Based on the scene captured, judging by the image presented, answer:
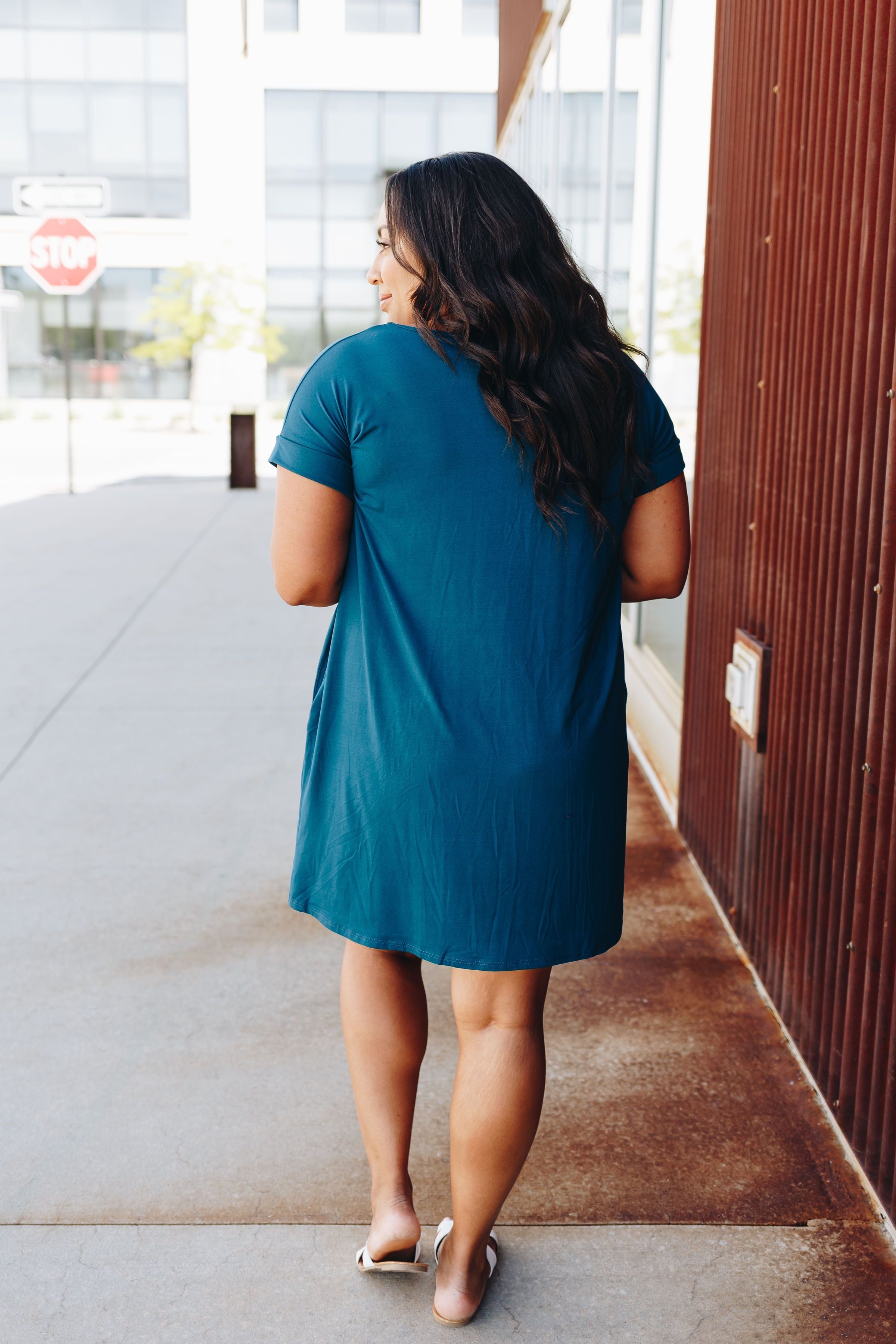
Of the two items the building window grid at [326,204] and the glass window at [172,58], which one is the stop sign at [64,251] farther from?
the glass window at [172,58]

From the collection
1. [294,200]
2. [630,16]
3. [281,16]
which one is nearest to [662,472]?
[630,16]

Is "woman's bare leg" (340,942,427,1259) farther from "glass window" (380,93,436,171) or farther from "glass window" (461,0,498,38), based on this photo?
"glass window" (461,0,498,38)

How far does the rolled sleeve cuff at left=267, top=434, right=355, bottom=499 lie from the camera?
1.88m

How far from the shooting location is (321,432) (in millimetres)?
1870

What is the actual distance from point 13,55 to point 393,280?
1588 inches

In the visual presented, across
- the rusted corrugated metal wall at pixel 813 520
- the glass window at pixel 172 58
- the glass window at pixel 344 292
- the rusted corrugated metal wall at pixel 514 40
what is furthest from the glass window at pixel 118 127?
the rusted corrugated metal wall at pixel 813 520

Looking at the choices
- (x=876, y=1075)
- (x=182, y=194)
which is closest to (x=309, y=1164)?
(x=876, y=1075)

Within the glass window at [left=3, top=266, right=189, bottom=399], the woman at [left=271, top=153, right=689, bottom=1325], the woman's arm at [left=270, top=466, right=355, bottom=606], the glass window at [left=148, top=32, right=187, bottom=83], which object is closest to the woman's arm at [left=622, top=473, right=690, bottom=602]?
the woman at [left=271, top=153, right=689, bottom=1325]

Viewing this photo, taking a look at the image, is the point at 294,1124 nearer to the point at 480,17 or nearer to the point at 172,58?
the point at 480,17

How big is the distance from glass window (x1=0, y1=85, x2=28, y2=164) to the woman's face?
39.8 meters

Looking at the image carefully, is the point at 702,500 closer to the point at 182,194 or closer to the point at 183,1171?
the point at 183,1171

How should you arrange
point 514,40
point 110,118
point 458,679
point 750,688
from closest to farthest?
1. point 458,679
2. point 750,688
3. point 514,40
4. point 110,118

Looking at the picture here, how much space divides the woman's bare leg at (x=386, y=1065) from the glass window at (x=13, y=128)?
3995 centimetres

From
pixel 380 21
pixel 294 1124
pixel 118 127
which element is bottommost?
pixel 294 1124
